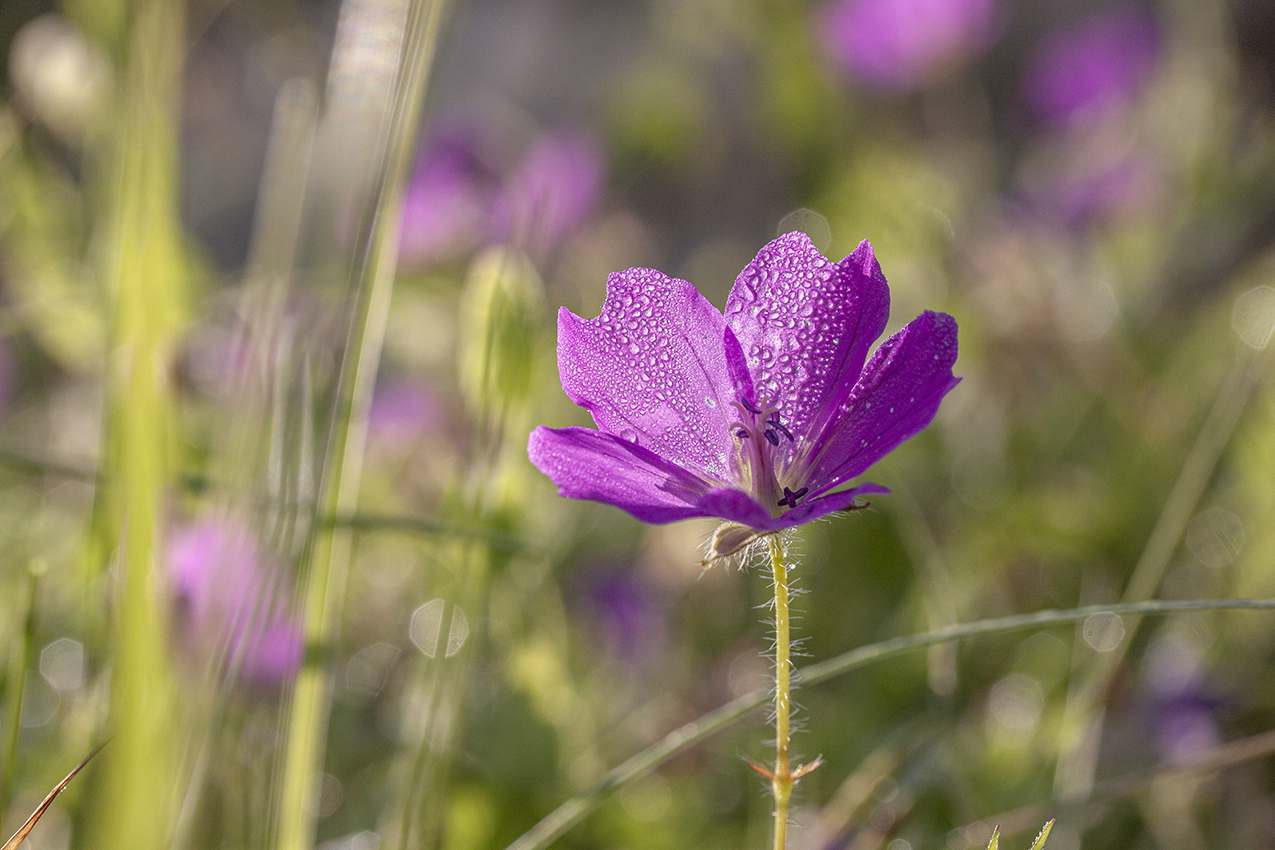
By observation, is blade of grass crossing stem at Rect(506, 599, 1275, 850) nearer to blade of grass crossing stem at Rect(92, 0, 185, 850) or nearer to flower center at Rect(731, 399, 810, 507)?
flower center at Rect(731, 399, 810, 507)

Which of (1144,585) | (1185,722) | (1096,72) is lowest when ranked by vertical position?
(1185,722)

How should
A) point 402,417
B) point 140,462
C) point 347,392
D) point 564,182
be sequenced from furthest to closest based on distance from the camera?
point 564,182 → point 402,417 → point 347,392 → point 140,462

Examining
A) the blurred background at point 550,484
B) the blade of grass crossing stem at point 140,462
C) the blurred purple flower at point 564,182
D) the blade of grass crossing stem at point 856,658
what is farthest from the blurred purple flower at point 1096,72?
the blade of grass crossing stem at point 140,462

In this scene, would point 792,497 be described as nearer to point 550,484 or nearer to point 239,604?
point 239,604

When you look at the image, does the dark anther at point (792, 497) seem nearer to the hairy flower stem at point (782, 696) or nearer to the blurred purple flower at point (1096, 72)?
the hairy flower stem at point (782, 696)

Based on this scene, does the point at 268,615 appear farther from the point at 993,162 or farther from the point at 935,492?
the point at 993,162

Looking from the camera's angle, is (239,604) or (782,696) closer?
(782,696)

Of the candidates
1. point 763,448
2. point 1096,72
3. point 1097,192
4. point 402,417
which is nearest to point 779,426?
point 763,448
